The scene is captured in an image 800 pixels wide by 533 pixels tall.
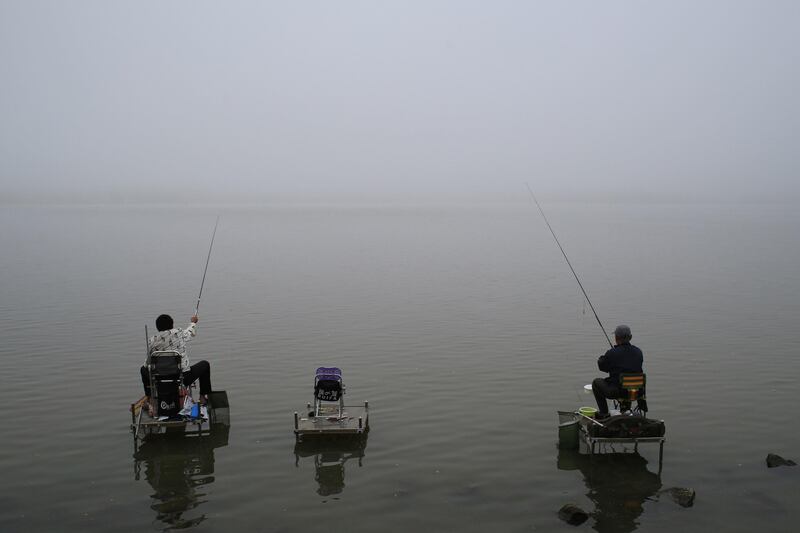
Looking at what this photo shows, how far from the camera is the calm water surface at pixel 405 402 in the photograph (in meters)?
7.02

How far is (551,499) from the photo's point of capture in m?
7.25

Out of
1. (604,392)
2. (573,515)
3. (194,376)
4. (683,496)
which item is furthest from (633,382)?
(194,376)

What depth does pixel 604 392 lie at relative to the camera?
8.09 m

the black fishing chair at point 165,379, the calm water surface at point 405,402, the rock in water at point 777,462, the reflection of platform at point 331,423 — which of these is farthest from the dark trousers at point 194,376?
the rock in water at point 777,462

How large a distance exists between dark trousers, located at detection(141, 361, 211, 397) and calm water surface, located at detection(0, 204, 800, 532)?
706mm

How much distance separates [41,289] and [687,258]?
2955cm


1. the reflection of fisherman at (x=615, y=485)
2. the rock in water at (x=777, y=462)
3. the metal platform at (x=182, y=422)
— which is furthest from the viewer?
the metal platform at (x=182, y=422)

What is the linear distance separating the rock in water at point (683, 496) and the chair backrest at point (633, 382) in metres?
1.11

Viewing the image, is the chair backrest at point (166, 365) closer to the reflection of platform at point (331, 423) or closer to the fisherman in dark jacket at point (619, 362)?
the reflection of platform at point (331, 423)

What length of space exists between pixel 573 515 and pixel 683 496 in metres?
1.31

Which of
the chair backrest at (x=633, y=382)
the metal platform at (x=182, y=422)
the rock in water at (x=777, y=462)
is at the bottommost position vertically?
the rock in water at (x=777, y=462)

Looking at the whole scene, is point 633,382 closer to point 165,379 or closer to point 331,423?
point 331,423

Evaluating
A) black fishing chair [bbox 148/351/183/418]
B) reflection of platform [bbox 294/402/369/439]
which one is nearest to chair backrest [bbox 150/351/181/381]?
black fishing chair [bbox 148/351/183/418]

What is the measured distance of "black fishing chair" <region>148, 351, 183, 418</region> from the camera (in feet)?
26.7
